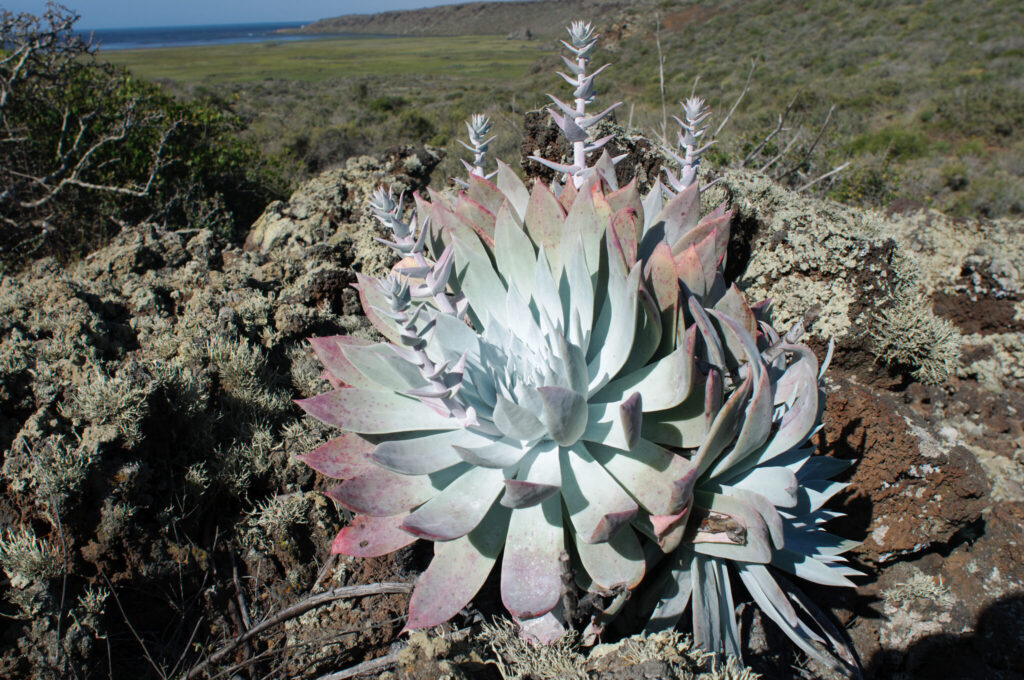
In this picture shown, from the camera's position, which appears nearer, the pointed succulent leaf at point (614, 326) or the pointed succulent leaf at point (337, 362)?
the pointed succulent leaf at point (614, 326)

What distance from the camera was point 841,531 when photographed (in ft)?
5.57

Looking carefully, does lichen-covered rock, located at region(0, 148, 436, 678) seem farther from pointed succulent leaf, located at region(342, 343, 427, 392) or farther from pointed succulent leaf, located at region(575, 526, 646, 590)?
pointed succulent leaf, located at region(575, 526, 646, 590)

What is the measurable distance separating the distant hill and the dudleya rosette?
4579cm

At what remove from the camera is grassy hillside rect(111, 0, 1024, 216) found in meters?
7.09

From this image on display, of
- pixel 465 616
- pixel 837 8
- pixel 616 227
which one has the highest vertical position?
pixel 837 8

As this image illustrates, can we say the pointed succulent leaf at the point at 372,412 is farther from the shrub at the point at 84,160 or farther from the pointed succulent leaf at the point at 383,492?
the shrub at the point at 84,160

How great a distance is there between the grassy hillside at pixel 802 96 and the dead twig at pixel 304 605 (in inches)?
111

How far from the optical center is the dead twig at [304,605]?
1347 millimetres

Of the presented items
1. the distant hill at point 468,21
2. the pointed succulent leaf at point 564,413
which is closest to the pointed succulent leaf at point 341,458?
the pointed succulent leaf at point 564,413

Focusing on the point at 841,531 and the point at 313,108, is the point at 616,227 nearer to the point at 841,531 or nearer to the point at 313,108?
the point at 841,531

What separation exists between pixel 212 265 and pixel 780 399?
2228 millimetres

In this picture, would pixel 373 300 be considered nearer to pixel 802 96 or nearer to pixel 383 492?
pixel 383 492

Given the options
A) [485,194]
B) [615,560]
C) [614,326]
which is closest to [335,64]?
[485,194]

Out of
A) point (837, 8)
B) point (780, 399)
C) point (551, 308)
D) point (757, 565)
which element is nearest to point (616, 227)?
point (551, 308)
